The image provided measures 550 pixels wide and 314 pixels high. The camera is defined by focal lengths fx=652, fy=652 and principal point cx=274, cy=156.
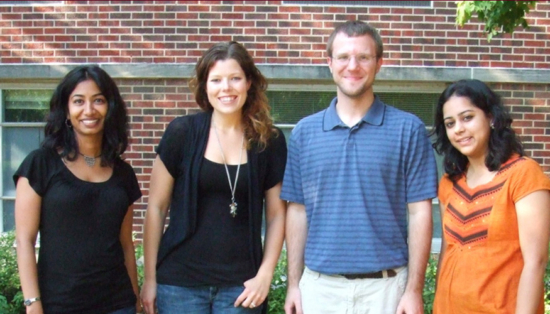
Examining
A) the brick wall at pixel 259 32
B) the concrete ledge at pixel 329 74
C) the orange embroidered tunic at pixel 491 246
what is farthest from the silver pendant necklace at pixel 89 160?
the brick wall at pixel 259 32

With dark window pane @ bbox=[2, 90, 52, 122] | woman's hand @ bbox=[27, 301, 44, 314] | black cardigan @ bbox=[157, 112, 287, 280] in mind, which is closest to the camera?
woman's hand @ bbox=[27, 301, 44, 314]

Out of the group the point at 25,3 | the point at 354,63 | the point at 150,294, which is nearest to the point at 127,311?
the point at 150,294

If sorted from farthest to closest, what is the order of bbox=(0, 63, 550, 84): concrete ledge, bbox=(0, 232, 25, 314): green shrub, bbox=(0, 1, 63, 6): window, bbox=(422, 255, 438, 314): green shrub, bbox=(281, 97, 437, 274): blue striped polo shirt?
bbox=(0, 1, 63, 6): window
bbox=(0, 63, 550, 84): concrete ledge
bbox=(422, 255, 438, 314): green shrub
bbox=(0, 232, 25, 314): green shrub
bbox=(281, 97, 437, 274): blue striped polo shirt

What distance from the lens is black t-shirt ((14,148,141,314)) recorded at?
9.29 ft

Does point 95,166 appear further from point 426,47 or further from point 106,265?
point 426,47

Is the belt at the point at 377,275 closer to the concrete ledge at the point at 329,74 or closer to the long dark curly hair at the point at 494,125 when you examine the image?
the long dark curly hair at the point at 494,125

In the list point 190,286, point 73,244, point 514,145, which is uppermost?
point 514,145

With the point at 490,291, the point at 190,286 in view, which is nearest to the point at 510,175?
the point at 490,291

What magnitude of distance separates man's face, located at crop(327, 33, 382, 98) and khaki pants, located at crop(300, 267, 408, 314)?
0.86 metres

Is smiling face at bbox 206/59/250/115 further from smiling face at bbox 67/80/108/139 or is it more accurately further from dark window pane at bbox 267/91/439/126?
dark window pane at bbox 267/91/439/126

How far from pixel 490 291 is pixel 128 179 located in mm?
1727

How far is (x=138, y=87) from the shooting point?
21.2ft

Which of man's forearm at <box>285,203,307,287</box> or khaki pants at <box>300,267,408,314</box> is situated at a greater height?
man's forearm at <box>285,203,307,287</box>

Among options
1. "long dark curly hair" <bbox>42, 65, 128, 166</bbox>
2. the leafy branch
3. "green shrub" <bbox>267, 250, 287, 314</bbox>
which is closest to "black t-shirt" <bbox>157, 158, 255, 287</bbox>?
"long dark curly hair" <bbox>42, 65, 128, 166</bbox>
